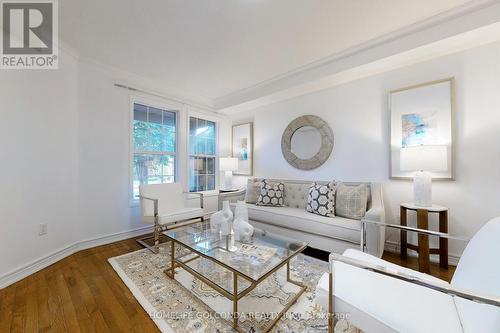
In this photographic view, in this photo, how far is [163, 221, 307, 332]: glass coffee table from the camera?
4.40ft

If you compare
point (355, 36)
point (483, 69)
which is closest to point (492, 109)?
point (483, 69)

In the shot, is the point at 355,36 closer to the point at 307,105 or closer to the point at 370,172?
the point at 307,105

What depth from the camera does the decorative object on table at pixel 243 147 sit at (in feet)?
13.6

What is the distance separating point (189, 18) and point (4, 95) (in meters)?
1.84

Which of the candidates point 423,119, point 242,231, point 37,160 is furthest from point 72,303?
point 423,119

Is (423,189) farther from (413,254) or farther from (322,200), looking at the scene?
(322,200)

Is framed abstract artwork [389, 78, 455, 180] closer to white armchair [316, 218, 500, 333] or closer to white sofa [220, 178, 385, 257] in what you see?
white sofa [220, 178, 385, 257]

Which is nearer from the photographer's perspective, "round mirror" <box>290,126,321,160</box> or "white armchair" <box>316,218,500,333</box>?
"white armchair" <box>316,218,500,333</box>

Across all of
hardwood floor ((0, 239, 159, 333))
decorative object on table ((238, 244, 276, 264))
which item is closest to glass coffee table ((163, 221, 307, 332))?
decorative object on table ((238, 244, 276, 264))

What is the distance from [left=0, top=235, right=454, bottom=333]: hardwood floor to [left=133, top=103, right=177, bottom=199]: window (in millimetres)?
1323

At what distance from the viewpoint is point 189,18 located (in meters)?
1.86

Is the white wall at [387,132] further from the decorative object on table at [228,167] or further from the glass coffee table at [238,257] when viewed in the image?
the glass coffee table at [238,257]

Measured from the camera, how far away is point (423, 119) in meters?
2.28

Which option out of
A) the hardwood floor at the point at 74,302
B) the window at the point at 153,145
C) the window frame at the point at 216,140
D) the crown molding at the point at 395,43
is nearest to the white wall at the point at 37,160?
the hardwood floor at the point at 74,302
